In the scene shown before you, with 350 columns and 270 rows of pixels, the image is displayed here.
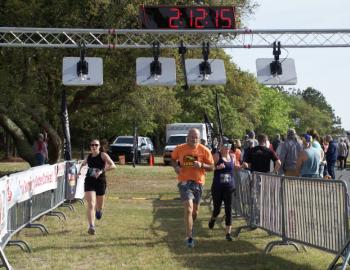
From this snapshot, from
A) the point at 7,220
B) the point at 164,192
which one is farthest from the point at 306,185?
the point at 164,192

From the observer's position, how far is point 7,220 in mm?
9406

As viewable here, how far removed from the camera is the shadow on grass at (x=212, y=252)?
28.9 feet

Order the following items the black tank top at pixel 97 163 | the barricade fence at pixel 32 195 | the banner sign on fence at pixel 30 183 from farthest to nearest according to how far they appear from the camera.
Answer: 1. the black tank top at pixel 97 163
2. the banner sign on fence at pixel 30 183
3. the barricade fence at pixel 32 195

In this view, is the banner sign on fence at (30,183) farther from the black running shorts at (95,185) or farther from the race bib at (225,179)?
the race bib at (225,179)

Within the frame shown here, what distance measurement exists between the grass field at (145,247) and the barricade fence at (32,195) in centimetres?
28

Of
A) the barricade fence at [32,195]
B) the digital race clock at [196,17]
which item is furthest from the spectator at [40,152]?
the digital race clock at [196,17]

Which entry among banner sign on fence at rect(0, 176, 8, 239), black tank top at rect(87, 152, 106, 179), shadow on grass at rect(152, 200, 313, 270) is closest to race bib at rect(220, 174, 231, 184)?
shadow on grass at rect(152, 200, 313, 270)

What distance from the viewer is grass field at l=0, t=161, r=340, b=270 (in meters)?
8.87

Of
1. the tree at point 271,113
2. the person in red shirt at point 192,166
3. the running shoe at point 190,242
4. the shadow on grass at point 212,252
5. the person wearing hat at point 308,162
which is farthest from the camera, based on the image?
the tree at point 271,113

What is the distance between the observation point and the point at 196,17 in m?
14.9

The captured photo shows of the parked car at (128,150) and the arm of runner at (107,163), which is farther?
the parked car at (128,150)

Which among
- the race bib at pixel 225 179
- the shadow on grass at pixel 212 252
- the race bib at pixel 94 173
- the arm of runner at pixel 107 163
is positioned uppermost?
the arm of runner at pixel 107 163

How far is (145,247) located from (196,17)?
6.54 m

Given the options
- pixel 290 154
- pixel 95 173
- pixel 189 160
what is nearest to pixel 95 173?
pixel 95 173
